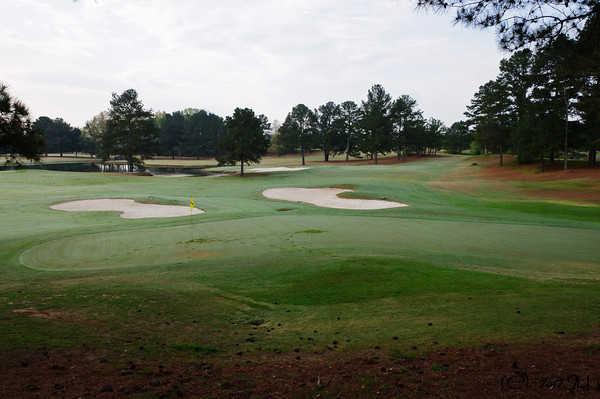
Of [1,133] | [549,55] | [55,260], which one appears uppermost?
[549,55]

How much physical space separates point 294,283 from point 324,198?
21432 mm

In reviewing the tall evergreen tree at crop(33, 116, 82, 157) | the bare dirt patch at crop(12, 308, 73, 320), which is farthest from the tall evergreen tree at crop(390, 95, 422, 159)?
the tall evergreen tree at crop(33, 116, 82, 157)

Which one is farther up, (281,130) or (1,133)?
(281,130)

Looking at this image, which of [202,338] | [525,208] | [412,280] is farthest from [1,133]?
[525,208]

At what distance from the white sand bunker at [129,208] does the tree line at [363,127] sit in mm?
60399

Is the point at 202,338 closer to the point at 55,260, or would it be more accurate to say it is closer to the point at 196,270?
the point at 196,270

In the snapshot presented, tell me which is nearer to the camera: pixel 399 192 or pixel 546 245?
pixel 546 245

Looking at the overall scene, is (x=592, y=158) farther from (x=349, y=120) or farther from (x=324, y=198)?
(x=349, y=120)

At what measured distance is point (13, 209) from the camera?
80.8 ft

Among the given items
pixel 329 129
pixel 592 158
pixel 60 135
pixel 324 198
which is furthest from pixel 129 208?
pixel 60 135

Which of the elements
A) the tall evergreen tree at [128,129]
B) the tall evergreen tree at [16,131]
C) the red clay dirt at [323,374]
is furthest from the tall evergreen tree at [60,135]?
the red clay dirt at [323,374]

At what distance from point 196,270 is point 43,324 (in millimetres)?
4544

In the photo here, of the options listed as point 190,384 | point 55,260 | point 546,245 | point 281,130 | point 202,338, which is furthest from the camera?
point 281,130

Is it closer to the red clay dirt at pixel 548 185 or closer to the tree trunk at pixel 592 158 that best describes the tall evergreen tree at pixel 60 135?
the red clay dirt at pixel 548 185
